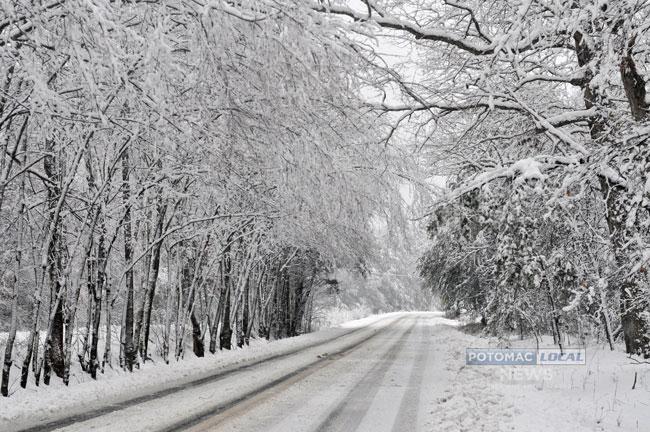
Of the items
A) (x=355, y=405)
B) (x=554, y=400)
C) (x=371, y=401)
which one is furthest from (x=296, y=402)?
(x=554, y=400)

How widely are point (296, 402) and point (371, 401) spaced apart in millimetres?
1386

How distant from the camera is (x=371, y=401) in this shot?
9203mm

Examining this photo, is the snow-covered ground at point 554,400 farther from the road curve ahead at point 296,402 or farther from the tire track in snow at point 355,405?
the tire track in snow at point 355,405

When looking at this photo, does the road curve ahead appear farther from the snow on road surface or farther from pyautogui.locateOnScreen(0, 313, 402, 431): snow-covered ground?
pyautogui.locateOnScreen(0, 313, 402, 431): snow-covered ground

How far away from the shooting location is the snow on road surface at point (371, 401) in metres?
7.16

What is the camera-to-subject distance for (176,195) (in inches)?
434

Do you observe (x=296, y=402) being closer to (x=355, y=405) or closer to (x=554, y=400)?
(x=355, y=405)

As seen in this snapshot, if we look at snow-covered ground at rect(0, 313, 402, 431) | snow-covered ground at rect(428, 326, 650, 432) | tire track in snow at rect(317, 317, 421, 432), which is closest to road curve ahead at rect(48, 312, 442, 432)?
tire track in snow at rect(317, 317, 421, 432)

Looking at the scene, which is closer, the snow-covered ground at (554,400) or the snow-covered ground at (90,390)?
the snow-covered ground at (554,400)

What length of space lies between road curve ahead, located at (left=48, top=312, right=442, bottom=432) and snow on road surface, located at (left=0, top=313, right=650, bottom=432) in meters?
0.02

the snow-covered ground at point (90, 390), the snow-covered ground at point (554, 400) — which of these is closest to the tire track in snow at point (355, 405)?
the snow-covered ground at point (554, 400)

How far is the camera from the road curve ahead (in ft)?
23.8

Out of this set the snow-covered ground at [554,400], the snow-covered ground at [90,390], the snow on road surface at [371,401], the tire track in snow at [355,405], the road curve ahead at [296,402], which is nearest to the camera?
the snow-covered ground at [554,400]

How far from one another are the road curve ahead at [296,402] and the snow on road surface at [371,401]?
0.02 meters
